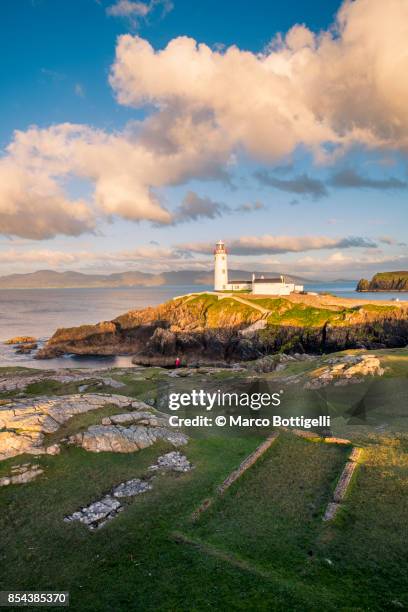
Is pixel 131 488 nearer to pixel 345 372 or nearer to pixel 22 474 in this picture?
pixel 22 474

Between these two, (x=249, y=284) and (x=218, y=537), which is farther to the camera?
(x=249, y=284)

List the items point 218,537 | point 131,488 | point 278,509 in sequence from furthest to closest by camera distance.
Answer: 1. point 131,488
2. point 278,509
3. point 218,537

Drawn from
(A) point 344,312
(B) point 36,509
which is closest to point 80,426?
(B) point 36,509

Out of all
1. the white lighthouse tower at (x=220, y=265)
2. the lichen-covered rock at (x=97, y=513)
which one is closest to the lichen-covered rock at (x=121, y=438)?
the lichen-covered rock at (x=97, y=513)

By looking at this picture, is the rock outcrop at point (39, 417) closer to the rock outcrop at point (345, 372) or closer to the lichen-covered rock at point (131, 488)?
the lichen-covered rock at point (131, 488)

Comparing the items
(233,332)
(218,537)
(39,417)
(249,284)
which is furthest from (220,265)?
(218,537)

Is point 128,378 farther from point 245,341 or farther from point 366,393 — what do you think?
point 245,341

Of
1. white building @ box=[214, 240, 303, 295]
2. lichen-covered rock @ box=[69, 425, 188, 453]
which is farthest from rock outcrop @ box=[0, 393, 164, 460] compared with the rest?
white building @ box=[214, 240, 303, 295]

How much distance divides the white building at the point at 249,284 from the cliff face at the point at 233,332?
33.0 feet

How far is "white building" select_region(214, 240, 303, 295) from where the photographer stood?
9269cm

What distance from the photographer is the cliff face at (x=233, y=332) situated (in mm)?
68438

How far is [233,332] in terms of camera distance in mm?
73562

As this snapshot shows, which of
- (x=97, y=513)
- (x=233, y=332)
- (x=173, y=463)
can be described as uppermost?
(x=97, y=513)

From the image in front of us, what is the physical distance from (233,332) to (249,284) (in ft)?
122
